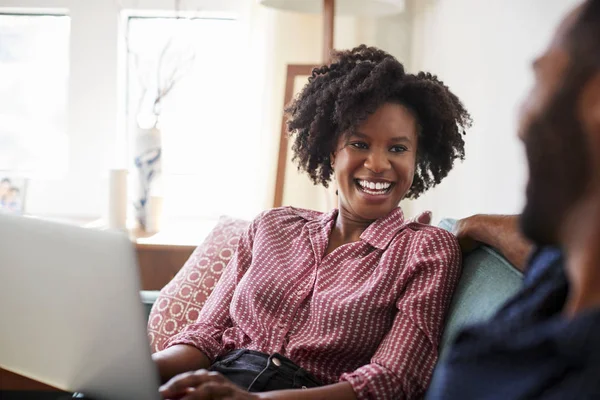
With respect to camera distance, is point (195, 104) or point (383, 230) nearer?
point (383, 230)

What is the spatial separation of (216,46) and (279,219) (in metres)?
1.68

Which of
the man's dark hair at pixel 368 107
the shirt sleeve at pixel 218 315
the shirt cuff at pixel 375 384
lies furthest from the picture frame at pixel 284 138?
the shirt cuff at pixel 375 384

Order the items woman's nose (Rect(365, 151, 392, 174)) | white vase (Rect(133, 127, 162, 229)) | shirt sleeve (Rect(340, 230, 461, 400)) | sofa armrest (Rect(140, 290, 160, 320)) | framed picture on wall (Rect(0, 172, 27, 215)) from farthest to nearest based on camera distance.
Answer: framed picture on wall (Rect(0, 172, 27, 215)), white vase (Rect(133, 127, 162, 229)), sofa armrest (Rect(140, 290, 160, 320)), woman's nose (Rect(365, 151, 392, 174)), shirt sleeve (Rect(340, 230, 461, 400))

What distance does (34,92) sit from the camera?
3098 mm

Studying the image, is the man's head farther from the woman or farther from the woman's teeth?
the woman's teeth

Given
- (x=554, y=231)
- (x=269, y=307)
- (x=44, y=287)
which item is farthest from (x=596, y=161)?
(x=269, y=307)

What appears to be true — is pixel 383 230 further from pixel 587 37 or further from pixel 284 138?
pixel 284 138

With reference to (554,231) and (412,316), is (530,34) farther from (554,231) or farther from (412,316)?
(554,231)

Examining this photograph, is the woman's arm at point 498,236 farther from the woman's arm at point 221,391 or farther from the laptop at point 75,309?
the laptop at point 75,309

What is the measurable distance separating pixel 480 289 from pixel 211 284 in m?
0.81

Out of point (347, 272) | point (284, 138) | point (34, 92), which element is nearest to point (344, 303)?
point (347, 272)

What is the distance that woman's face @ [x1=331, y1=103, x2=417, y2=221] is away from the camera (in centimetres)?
144

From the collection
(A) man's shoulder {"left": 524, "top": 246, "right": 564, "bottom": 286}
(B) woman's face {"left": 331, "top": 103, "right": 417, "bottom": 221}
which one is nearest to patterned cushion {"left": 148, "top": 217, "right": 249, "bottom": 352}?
(B) woman's face {"left": 331, "top": 103, "right": 417, "bottom": 221}

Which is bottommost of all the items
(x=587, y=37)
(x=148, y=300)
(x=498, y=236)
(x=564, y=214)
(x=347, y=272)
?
(x=148, y=300)
